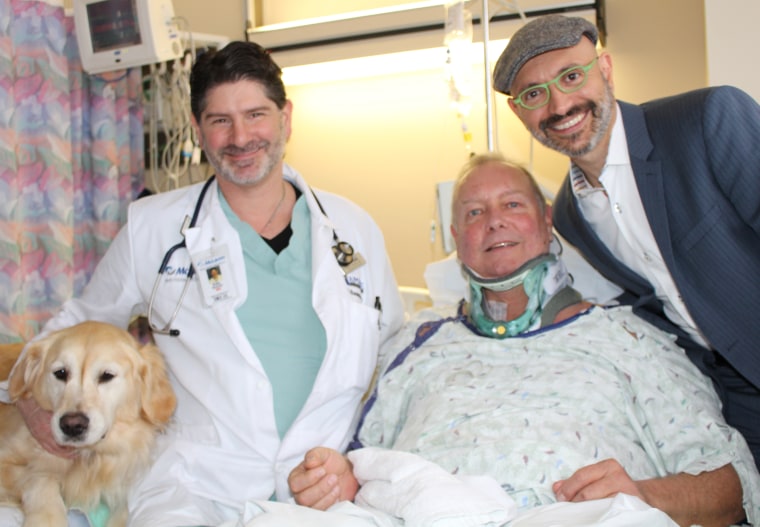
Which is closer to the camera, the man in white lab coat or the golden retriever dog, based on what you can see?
the golden retriever dog

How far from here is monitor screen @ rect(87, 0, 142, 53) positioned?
2934 mm

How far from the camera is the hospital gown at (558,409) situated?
172 cm

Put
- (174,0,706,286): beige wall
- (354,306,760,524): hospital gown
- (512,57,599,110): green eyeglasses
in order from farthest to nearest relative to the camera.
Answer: (174,0,706,286): beige wall → (512,57,599,110): green eyeglasses → (354,306,760,524): hospital gown

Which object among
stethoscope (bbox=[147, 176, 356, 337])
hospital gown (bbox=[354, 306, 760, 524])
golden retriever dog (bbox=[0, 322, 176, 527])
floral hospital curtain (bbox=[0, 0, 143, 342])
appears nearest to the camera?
hospital gown (bbox=[354, 306, 760, 524])

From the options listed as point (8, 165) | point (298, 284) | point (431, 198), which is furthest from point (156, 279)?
point (431, 198)

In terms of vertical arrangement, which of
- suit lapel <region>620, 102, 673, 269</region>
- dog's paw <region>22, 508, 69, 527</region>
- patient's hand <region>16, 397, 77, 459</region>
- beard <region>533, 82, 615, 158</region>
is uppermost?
beard <region>533, 82, 615, 158</region>

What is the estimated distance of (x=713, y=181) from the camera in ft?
5.96

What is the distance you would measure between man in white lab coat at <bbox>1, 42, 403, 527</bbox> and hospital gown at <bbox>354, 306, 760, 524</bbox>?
7.5 inches

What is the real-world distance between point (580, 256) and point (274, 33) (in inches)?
68.9

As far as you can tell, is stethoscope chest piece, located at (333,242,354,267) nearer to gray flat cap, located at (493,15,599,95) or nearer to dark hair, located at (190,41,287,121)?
dark hair, located at (190,41,287,121)

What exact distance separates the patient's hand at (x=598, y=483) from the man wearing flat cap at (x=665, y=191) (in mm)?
460

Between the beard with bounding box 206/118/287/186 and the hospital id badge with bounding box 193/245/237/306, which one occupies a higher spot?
the beard with bounding box 206/118/287/186

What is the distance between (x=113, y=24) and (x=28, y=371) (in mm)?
1577

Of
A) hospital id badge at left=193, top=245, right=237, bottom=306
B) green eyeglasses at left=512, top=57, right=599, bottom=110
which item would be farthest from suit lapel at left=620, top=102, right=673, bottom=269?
hospital id badge at left=193, top=245, right=237, bottom=306
